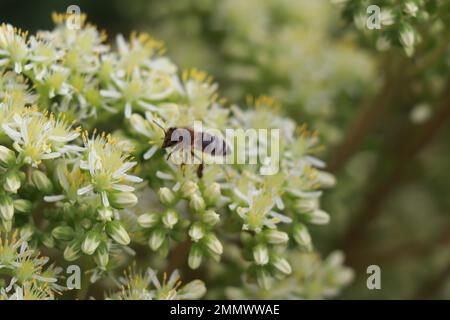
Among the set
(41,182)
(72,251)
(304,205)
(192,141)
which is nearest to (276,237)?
(304,205)

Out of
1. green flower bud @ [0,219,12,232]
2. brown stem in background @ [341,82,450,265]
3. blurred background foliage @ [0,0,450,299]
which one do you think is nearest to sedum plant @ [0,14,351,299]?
green flower bud @ [0,219,12,232]

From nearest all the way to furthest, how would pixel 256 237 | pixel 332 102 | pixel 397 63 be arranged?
pixel 256 237, pixel 397 63, pixel 332 102

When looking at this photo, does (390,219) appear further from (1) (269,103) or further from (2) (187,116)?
(2) (187,116)

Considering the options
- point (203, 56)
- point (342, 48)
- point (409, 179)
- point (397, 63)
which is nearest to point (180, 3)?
point (203, 56)

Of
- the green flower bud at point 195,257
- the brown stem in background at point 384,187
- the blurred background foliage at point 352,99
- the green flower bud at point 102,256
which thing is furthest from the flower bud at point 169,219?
the brown stem in background at point 384,187

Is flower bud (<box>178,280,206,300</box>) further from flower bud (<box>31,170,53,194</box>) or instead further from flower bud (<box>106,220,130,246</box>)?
flower bud (<box>31,170,53,194</box>)

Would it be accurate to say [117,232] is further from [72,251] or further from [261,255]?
[261,255]

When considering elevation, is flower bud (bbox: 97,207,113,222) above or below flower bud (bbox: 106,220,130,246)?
above

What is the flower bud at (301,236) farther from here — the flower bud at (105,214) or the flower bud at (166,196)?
the flower bud at (105,214)
